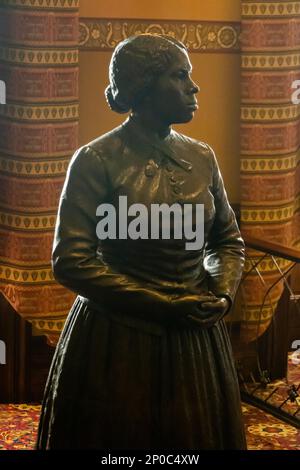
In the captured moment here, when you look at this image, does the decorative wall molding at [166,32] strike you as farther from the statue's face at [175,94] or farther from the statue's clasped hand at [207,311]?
the statue's clasped hand at [207,311]

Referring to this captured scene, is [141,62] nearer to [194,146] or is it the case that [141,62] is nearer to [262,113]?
[194,146]

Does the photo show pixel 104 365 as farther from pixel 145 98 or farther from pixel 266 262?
pixel 266 262

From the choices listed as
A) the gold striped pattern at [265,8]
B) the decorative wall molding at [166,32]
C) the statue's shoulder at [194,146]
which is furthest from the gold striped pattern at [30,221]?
the statue's shoulder at [194,146]

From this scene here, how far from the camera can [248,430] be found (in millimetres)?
5445

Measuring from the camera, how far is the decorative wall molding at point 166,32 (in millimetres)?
5594

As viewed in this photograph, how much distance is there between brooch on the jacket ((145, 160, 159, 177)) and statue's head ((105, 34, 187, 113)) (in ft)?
0.58

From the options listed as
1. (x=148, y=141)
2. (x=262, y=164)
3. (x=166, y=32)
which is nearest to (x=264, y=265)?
(x=262, y=164)

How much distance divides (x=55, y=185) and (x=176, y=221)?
2.28m

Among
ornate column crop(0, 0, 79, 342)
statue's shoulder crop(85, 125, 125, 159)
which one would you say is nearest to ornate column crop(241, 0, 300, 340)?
ornate column crop(0, 0, 79, 342)

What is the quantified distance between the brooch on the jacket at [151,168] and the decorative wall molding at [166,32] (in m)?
2.42

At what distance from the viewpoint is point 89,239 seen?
3182mm

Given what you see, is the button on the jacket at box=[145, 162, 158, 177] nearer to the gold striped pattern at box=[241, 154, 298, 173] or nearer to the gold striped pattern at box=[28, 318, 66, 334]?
the gold striped pattern at box=[28, 318, 66, 334]

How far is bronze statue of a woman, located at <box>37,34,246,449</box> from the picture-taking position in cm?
318
